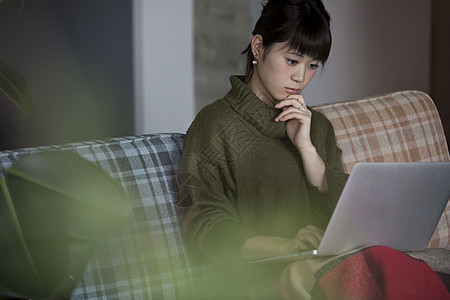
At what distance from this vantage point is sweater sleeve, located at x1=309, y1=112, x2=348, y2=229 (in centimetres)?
147

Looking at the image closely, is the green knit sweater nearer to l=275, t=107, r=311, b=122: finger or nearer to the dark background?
l=275, t=107, r=311, b=122: finger

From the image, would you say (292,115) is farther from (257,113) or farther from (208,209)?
(208,209)

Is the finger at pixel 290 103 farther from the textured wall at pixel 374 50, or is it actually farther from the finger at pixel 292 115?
the textured wall at pixel 374 50

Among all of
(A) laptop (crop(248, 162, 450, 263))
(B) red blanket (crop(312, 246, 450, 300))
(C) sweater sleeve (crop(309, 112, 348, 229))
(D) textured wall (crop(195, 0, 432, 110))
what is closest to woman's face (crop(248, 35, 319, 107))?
(C) sweater sleeve (crop(309, 112, 348, 229))

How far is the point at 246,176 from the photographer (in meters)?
1.49

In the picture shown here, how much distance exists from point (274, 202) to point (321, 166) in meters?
0.15

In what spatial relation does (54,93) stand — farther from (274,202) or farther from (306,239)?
(306,239)

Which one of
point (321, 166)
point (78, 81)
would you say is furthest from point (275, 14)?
point (78, 81)

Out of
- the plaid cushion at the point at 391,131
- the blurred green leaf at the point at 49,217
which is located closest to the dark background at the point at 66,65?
the plaid cushion at the point at 391,131

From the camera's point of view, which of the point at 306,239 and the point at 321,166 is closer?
the point at 306,239

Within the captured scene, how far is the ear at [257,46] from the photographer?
1.54 meters

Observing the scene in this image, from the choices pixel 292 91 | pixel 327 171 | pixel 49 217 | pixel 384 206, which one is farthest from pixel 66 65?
pixel 49 217

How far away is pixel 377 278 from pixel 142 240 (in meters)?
0.58

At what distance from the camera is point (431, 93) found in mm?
3604
